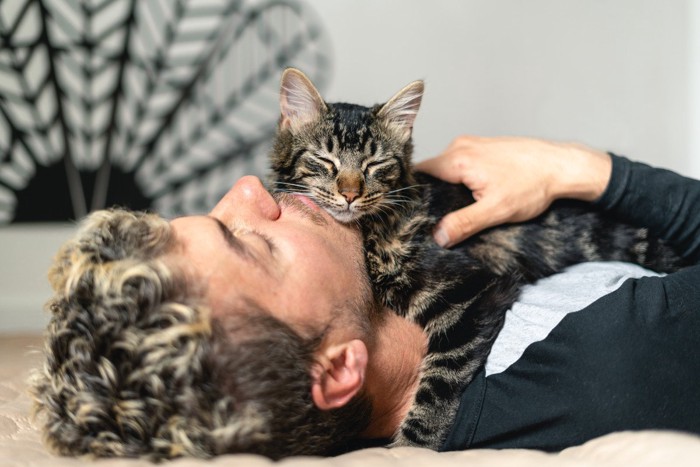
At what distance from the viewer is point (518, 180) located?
1.65m

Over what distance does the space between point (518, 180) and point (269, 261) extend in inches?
32.6

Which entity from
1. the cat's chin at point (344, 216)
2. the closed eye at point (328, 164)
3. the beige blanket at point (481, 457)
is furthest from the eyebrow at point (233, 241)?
the closed eye at point (328, 164)

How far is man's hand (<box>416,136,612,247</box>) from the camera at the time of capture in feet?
5.35

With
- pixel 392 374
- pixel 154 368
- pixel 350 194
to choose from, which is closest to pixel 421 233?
pixel 350 194

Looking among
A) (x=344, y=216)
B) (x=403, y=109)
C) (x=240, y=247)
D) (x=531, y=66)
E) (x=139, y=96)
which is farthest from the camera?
(x=139, y=96)

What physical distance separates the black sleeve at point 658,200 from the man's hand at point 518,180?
4 cm

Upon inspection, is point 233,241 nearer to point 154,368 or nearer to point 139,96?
point 154,368

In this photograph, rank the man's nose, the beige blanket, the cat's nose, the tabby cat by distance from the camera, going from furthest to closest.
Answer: the cat's nose
the tabby cat
the man's nose
the beige blanket

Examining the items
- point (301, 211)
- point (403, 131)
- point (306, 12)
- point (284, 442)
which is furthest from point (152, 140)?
point (284, 442)

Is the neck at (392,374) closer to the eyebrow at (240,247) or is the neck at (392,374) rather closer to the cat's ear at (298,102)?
the eyebrow at (240,247)

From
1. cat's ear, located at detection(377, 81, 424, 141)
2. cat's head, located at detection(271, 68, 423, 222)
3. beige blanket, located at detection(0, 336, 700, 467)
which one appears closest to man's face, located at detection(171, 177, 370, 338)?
beige blanket, located at detection(0, 336, 700, 467)

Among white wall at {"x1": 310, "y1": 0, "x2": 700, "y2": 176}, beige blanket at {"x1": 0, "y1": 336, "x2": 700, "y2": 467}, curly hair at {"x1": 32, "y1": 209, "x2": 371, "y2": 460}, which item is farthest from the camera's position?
white wall at {"x1": 310, "y1": 0, "x2": 700, "y2": 176}

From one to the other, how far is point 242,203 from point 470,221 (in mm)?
645

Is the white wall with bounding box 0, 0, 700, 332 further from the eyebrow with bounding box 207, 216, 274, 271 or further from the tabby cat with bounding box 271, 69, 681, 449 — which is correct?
the eyebrow with bounding box 207, 216, 274, 271
